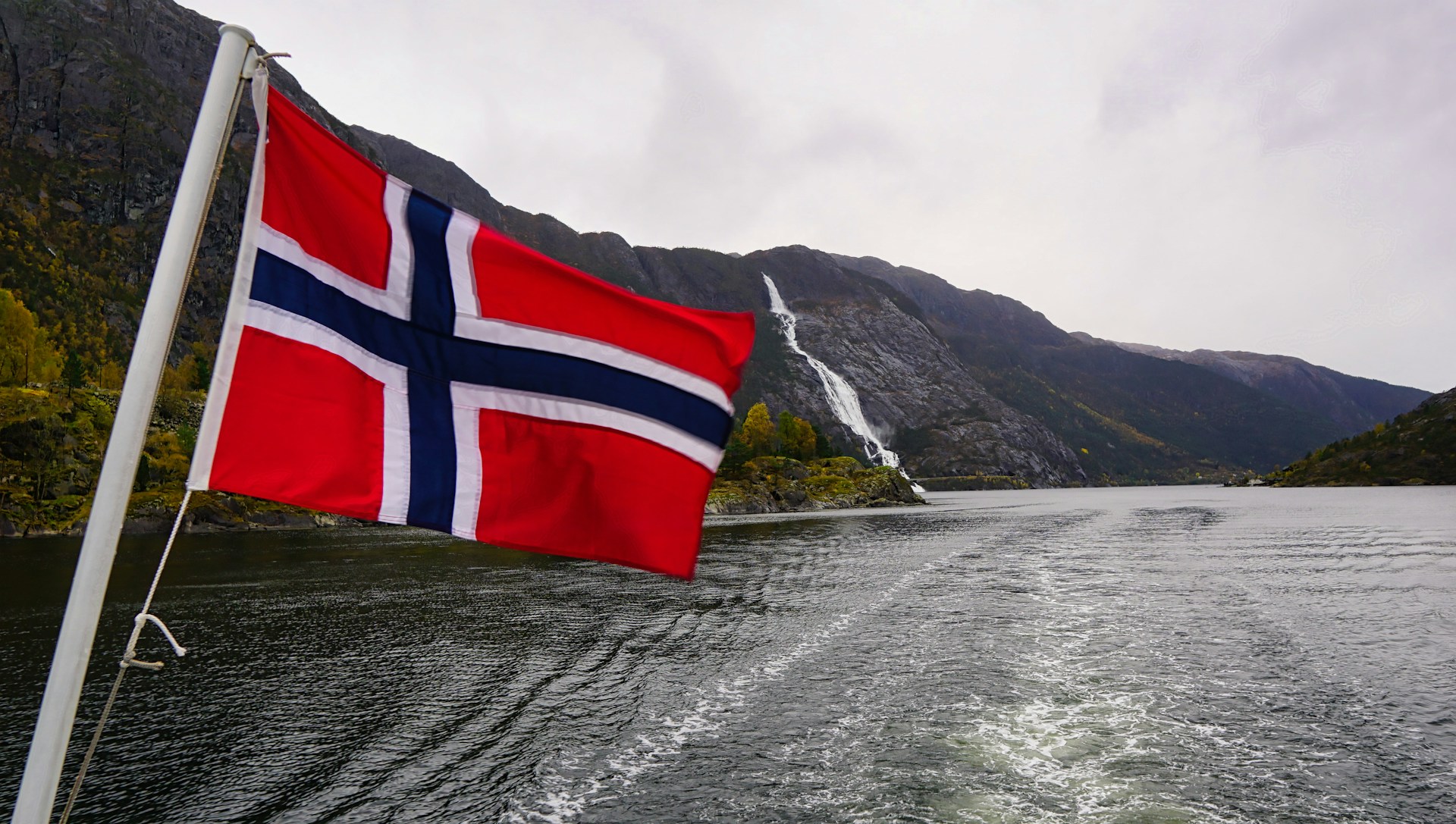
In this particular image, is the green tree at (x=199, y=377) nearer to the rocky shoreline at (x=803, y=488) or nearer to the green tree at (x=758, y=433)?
the rocky shoreline at (x=803, y=488)

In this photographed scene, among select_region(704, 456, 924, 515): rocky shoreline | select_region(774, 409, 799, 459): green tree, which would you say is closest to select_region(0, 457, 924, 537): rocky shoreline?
select_region(704, 456, 924, 515): rocky shoreline

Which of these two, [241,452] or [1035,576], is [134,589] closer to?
[241,452]

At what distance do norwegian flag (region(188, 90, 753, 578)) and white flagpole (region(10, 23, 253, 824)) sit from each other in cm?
79

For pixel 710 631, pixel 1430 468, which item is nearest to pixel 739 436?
pixel 710 631

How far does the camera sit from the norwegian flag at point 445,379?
521cm

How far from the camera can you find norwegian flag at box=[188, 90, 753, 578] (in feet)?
17.1

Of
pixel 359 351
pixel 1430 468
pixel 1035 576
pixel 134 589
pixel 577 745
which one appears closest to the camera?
pixel 359 351

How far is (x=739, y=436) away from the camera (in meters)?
160

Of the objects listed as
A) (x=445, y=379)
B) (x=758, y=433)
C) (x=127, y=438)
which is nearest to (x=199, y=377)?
(x=758, y=433)

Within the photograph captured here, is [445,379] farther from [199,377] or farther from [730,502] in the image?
[199,377]

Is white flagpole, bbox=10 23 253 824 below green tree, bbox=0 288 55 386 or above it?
below

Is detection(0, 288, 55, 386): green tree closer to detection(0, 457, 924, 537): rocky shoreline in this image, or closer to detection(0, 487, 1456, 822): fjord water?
detection(0, 457, 924, 537): rocky shoreline

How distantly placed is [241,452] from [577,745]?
11014 millimetres

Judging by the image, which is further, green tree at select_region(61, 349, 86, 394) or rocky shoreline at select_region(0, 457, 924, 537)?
green tree at select_region(61, 349, 86, 394)
